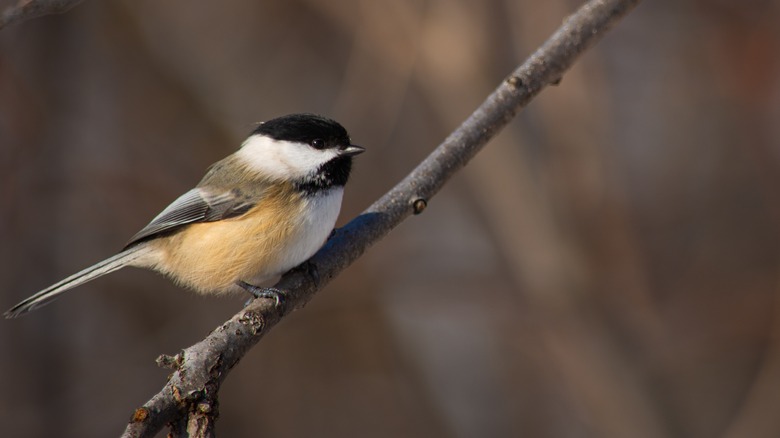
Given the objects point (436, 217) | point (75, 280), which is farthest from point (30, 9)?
point (436, 217)

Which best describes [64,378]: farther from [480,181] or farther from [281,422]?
[480,181]

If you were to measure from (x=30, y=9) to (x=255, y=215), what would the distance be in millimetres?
1261

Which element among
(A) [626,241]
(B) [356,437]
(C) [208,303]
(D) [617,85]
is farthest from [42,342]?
(D) [617,85]

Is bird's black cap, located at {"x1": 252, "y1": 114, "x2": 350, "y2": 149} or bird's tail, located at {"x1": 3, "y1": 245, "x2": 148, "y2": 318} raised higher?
bird's black cap, located at {"x1": 252, "y1": 114, "x2": 350, "y2": 149}

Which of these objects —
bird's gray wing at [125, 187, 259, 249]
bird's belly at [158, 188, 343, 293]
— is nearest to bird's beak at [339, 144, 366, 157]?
bird's belly at [158, 188, 343, 293]

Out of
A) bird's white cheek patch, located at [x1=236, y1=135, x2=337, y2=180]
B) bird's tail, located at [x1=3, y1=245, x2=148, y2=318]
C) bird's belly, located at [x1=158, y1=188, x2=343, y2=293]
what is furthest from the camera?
bird's white cheek patch, located at [x1=236, y1=135, x2=337, y2=180]

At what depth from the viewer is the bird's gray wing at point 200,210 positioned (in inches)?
99.2

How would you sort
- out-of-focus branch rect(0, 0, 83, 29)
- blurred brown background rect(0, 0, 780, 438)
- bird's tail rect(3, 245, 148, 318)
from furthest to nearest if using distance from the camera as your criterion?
blurred brown background rect(0, 0, 780, 438), bird's tail rect(3, 245, 148, 318), out-of-focus branch rect(0, 0, 83, 29)

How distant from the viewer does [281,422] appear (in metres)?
5.39

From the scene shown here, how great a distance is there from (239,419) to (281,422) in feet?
0.98

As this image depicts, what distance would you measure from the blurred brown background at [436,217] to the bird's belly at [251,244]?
1.62 meters

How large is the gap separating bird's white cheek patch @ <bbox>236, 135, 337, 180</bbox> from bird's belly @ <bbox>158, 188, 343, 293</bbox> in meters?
0.12

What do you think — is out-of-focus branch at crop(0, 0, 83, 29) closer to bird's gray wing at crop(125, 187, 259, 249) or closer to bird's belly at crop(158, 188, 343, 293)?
bird's belly at crop(158, 188, 343, 293)

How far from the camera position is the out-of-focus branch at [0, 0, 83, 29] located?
119 cm
